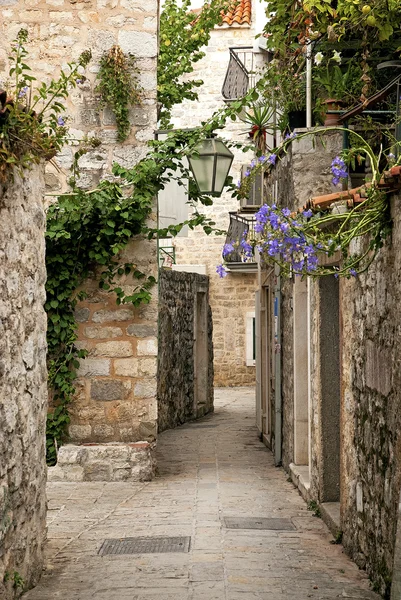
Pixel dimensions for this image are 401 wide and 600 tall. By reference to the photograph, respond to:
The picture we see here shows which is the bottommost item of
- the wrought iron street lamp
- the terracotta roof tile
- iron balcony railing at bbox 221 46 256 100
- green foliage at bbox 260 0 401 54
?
the wrought iron street lamp

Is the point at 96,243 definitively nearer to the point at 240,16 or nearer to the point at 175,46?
the point at 175,46

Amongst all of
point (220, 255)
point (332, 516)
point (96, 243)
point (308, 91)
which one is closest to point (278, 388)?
point (96, 243)

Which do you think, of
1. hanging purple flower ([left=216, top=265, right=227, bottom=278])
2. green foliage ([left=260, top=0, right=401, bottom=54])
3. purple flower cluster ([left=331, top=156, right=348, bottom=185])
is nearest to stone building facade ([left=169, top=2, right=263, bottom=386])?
green foliage ([left=260, top=0, right=401, bottom=54])

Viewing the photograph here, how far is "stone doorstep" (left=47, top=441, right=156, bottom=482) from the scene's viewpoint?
30.7ft

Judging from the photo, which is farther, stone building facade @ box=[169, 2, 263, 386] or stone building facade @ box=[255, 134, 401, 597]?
stone building facade @ box=[169, 2, 263, 386]

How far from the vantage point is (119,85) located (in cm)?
963

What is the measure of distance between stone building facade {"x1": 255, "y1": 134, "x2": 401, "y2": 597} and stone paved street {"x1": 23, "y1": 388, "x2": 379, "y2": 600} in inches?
8.1

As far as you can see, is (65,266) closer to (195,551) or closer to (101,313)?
(101,313)

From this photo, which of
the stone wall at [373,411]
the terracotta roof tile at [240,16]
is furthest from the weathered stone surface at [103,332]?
the terracotta roof tile at [240,16]

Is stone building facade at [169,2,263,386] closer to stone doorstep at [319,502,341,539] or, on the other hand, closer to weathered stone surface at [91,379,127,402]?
weathered stone surface at [91,379,127,402]

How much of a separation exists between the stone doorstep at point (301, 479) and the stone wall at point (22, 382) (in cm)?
308

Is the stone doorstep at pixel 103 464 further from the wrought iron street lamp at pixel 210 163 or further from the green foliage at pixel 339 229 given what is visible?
the green foliage at pixel 339 229

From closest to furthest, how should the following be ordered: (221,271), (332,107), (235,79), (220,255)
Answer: (221,271), (332,107), (235,79), (220,255)

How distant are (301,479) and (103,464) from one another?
6.65 feet
